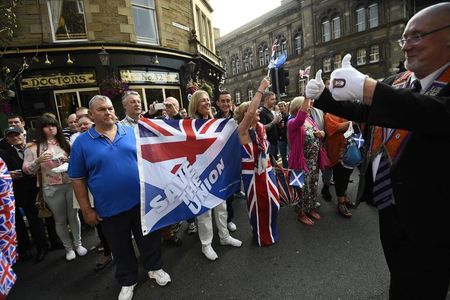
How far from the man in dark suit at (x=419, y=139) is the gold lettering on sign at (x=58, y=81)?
407 inches

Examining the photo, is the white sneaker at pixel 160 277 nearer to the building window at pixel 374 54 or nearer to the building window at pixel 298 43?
the building window at pixel 374 54

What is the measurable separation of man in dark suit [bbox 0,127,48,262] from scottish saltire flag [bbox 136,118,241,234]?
8.18 feet

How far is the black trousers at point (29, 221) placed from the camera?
3.80m

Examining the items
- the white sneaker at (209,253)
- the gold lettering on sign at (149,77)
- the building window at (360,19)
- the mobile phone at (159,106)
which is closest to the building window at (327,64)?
the building window at (360,19)

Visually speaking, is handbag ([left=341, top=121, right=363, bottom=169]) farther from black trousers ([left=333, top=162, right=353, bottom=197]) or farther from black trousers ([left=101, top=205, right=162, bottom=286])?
black trousers ([left=101, top=205, right=162, bottom=286])

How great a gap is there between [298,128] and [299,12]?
3441 centimetres

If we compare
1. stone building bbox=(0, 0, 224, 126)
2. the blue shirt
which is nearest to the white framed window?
stone building bbox=(0, 0, 224, 126)

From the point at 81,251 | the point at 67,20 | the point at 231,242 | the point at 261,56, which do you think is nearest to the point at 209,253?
the point at 231,242

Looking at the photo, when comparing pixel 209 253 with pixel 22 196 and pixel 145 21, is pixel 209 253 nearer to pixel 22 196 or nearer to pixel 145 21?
pixel 22 196

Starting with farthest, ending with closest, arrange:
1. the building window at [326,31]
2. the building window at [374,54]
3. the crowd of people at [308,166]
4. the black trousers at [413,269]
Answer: the building window at [326,31], the building window at [374,54], the black trousers at [413,269], the crowd of people at [308,166]

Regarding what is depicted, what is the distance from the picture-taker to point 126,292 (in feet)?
8.79

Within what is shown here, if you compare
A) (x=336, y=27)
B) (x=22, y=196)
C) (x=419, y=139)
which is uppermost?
(x=336, y=27)

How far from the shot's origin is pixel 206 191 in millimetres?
2984

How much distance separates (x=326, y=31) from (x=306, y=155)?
30557 millimetres
